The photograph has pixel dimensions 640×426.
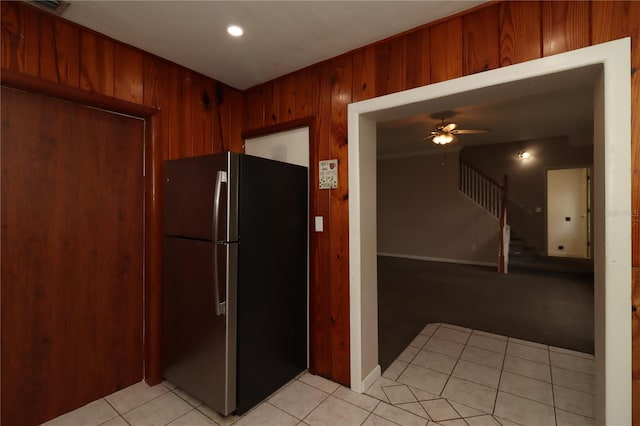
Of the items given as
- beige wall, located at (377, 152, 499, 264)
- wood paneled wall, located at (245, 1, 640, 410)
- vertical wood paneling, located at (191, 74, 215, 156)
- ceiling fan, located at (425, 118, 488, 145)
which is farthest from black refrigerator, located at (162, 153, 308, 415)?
beige wall, located at (377, 152, 499, 264)

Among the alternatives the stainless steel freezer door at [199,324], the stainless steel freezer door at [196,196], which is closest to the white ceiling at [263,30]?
the stainless steel freezer door at [196,196]

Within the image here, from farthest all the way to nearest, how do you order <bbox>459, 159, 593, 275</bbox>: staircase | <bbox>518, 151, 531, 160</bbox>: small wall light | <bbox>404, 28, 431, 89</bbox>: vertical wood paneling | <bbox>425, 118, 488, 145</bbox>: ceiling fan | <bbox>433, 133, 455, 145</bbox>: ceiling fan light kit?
<bbox>518, 151, 531, 160</bbox>: small wall light
<bbox>459, 159, 593, 275</bbox>: staircase
<bbox>433, 133, 455, 145</bbox>: ceiling fan light kit
<bbox>425, 118, 488, 145</bbox>: ceiling fan
<bbox>404, 28, 431, 89</bbox>: vertical wood paneling

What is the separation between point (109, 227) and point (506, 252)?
6562 mm

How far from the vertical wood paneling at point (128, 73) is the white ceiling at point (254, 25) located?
8cm

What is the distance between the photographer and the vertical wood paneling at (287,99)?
2.38 m

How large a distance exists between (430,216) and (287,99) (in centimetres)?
582

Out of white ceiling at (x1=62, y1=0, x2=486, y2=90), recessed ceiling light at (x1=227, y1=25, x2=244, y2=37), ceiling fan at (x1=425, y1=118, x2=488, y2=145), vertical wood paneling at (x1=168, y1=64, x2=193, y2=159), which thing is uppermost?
ceiling fan at (x1=425, y1=118, x2=488, y2=145)

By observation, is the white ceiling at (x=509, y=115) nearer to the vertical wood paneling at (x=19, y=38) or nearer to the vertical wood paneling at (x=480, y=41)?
the vertical wood paneling at (x=480, y=41)

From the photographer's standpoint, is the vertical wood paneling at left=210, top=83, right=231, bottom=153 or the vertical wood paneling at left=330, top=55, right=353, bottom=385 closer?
the vertical wood paneling at left=330, top=55, right=353, bottom=385

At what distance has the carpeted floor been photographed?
302cm

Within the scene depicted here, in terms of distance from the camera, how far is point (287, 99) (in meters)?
2.42

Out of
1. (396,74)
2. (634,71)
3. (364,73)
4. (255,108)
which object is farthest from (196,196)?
(634,71)

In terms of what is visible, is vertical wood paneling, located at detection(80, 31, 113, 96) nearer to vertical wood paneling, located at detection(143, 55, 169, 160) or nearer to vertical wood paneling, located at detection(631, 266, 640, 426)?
vertical wood paneling, located at detection(143, 55, 169, 160)

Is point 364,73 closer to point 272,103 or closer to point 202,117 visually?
point 272,103
